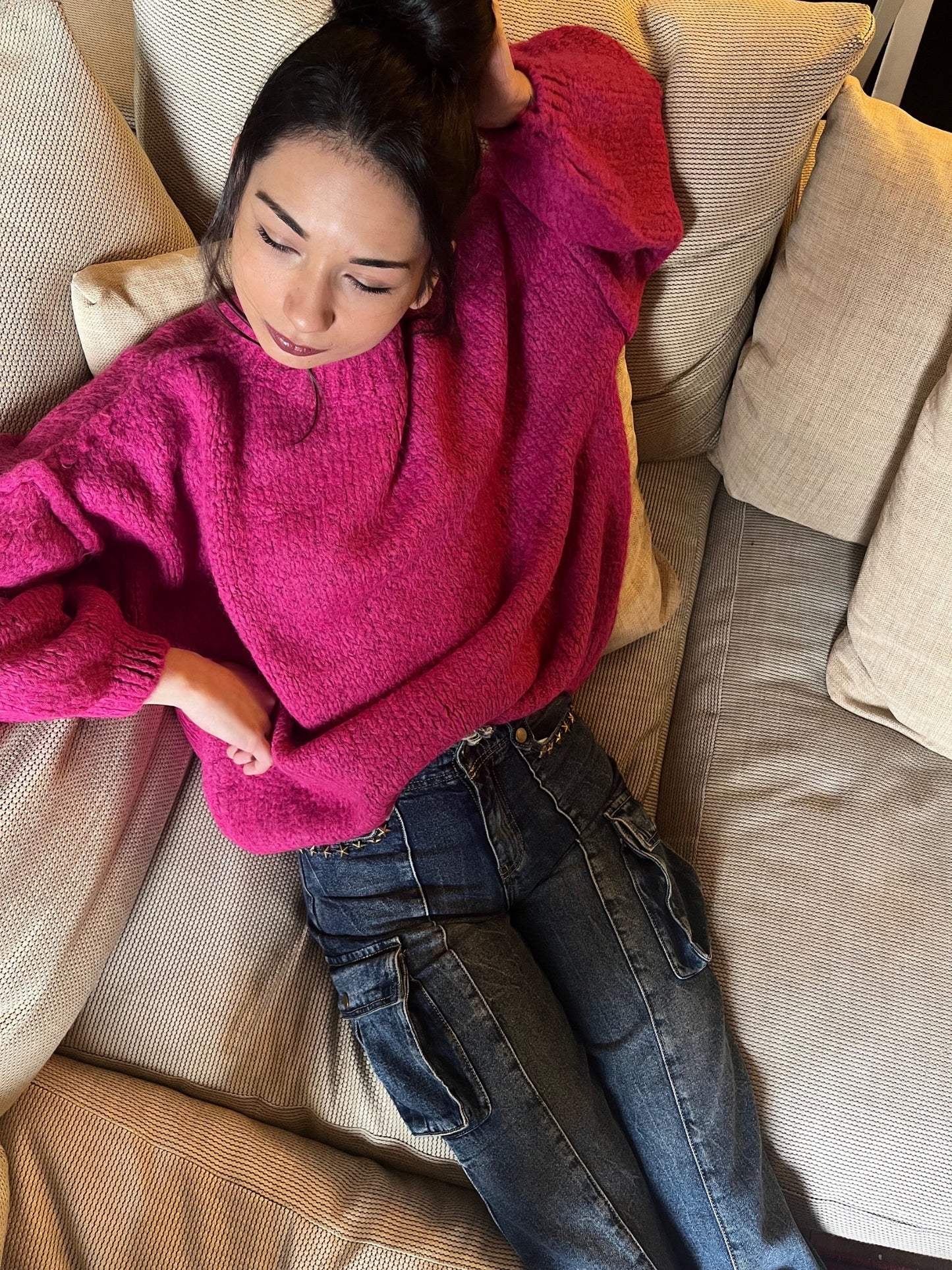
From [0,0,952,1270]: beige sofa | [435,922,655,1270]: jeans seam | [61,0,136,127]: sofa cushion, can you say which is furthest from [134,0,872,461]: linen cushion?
[435,922,655,1270]: jeans seam

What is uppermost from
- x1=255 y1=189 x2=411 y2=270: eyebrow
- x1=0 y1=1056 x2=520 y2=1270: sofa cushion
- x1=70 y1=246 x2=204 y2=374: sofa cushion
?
x1=255 y1=189 x2=411 y2=270: eyebrow

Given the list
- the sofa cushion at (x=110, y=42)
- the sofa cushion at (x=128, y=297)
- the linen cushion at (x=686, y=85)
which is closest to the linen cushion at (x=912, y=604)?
the linen cushion at (x=686, y=85)

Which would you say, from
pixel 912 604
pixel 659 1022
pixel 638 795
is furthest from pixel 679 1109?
pixel 912 604

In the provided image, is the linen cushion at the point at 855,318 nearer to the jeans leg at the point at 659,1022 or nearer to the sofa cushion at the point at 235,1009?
the jeans leg at the point at 659,1022

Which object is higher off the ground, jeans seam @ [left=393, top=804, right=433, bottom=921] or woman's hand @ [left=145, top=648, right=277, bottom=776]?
woman's hand @ [left=145, top=648, right=277, bottom=776]

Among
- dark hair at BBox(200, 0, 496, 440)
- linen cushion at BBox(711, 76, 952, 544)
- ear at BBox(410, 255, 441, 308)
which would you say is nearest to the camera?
dark hair at BBox(200, 0, 496, 440)

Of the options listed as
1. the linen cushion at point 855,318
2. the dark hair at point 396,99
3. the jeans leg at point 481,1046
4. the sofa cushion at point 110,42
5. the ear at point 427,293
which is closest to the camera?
the dark hair at point 396,99

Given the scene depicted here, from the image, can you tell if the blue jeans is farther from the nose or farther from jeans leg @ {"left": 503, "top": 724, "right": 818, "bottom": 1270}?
the nose

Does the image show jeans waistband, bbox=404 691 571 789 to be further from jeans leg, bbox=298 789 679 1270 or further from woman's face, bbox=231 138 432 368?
woman's face, bbox=231 138 432 368

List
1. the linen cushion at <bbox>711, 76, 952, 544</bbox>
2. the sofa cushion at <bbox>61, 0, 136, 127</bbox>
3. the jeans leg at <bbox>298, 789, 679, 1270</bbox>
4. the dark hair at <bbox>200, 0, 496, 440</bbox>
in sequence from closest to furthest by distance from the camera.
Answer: the dark hair at <bbox>200, 0, 496, 440</bbox> → the jeans leg at <bbox>298, 789, 679, 1270</bbox> → the linen cushion at <bbox>711, 76, 952, 544</bbox> → the sofa cushion at <bbox>61, 0, 136, 127</bbox>

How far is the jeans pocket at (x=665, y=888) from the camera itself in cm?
99

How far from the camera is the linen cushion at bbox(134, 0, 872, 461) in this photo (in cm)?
88

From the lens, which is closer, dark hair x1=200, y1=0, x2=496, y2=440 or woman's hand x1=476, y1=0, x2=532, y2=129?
dark hair x1=200, y1=0, x2=496, y2=440

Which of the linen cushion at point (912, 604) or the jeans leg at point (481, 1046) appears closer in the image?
the jeans leg at point (481, 1046)
